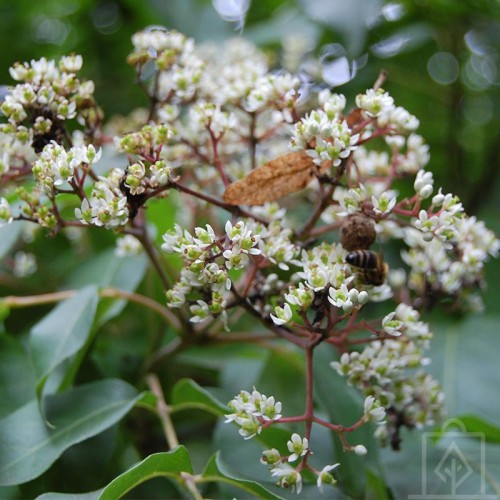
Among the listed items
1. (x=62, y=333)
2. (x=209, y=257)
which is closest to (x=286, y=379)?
(x=62, y=333)

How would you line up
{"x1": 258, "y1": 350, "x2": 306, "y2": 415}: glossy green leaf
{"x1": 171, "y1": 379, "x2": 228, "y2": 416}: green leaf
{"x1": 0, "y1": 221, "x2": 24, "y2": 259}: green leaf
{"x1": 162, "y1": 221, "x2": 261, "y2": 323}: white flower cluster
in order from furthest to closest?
Answer: {"x1": 258, "y1": 350, "x2": 306, "y2": 415}: glossy green leaf < {"x1": 0, "y1": 221, "x2": 24, "y2": 259}: green leaf < {"x1": 171, "y1": 379, "x2": 228, "y2": 416}: green leaf < {"x1": 162, "y1": 221, "x2": 261, "y2": 323}: white flower cluster

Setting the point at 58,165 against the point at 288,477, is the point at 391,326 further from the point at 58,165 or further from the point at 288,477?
the point at 58,165

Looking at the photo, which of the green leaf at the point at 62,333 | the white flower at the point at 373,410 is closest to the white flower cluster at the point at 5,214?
the green leaf at the point at 62,333

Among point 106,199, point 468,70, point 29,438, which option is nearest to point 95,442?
point 29,438

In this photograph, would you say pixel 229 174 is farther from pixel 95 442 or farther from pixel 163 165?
Result: pixel 95 442

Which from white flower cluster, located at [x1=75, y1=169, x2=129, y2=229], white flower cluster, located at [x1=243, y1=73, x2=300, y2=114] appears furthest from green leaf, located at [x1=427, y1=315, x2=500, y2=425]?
white flower cluster, located at [x1=75, y1=169, x2=129, y2=229]

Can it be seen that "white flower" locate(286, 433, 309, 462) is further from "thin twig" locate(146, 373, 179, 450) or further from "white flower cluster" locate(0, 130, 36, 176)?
"white flower cluster" locate(0, 130, 36, 176)

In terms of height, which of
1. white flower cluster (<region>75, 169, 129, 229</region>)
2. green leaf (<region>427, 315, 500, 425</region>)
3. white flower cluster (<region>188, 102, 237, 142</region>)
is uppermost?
white flower cluster (<region>188, 102, 237, 142</region>)
